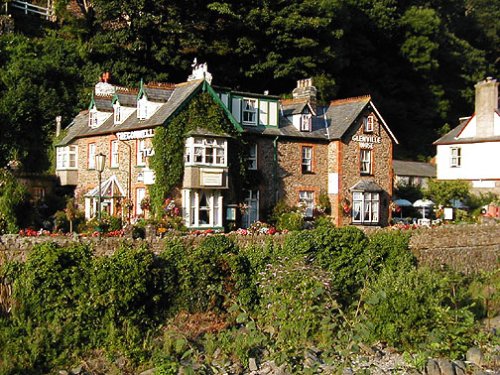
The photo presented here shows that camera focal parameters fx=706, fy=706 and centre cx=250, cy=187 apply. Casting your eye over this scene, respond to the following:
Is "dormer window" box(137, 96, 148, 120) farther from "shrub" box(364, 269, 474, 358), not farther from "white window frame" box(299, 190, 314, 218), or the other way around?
"shrub" box(364, 269, 474, 358)

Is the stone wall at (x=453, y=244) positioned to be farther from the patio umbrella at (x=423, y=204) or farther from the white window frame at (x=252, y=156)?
the patio umbrella at (x=423, y=204)

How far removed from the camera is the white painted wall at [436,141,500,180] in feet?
130

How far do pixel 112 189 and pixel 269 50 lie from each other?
16669 millimetres

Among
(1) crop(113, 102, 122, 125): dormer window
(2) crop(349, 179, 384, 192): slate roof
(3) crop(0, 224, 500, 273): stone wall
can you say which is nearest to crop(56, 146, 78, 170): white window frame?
(1) crop(113, 102, 122, 125): dormer window

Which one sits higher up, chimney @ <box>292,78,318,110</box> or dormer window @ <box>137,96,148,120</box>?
chimney @ <box>292,78,318,110</box>

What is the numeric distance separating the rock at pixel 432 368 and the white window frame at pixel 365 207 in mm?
15547

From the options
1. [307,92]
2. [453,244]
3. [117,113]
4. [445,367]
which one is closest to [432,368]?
A: [445,367]

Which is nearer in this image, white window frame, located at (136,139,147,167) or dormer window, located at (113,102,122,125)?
white window frame, located at (136,139,147,167)

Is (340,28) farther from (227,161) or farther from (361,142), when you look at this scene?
(227,161)

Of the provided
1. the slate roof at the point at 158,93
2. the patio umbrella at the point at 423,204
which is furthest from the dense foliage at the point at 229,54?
the slate roof at the point at 158,93

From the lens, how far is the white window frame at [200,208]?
2766cm

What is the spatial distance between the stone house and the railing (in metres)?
11.4

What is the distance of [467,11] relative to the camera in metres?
69.6

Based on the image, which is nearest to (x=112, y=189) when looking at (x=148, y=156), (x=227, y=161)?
(x=148, y=156)
